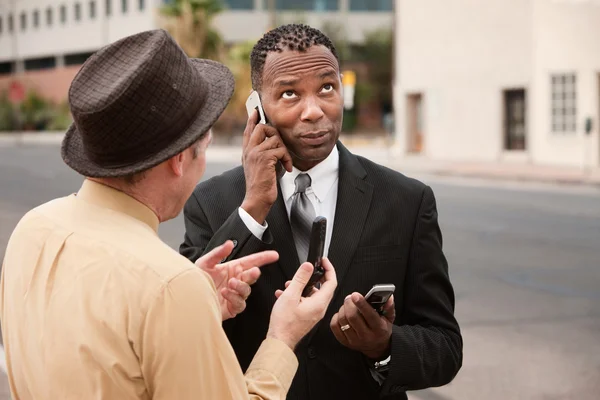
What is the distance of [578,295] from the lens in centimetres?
980

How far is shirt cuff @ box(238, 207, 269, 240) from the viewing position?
2.56m

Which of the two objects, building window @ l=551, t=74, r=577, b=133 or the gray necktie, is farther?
building window @ l=551, t=74, r=577, b=133

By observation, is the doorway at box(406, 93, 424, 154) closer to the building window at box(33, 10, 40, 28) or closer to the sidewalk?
the sidewalk

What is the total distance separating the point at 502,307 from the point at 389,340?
269 inches

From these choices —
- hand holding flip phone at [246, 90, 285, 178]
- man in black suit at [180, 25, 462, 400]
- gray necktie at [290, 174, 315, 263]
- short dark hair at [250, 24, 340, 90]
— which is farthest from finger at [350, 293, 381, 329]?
short dark hair at [250, 24, 340, 90]

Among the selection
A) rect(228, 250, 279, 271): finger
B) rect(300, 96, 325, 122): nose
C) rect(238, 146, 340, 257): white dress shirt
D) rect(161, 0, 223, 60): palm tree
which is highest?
rect(161, 0, 223, 60): palm tree

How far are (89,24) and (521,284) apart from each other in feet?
225

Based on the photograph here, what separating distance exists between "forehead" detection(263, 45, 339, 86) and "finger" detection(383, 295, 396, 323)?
65 cm

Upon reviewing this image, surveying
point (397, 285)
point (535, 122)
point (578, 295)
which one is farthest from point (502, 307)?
point (535, 122)

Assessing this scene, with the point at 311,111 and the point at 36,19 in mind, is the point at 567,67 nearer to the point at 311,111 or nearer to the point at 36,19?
the point at 311,111

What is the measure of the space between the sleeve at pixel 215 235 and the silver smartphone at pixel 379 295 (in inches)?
12.9

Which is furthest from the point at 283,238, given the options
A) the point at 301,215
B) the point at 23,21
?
the point at 23,21

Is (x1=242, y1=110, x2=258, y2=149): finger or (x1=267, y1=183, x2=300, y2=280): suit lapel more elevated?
(x1=242, y1=110, x2=258, y2=149): finger

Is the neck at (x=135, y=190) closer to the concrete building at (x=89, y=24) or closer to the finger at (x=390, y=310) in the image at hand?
the finger at (x=390, y=310)
